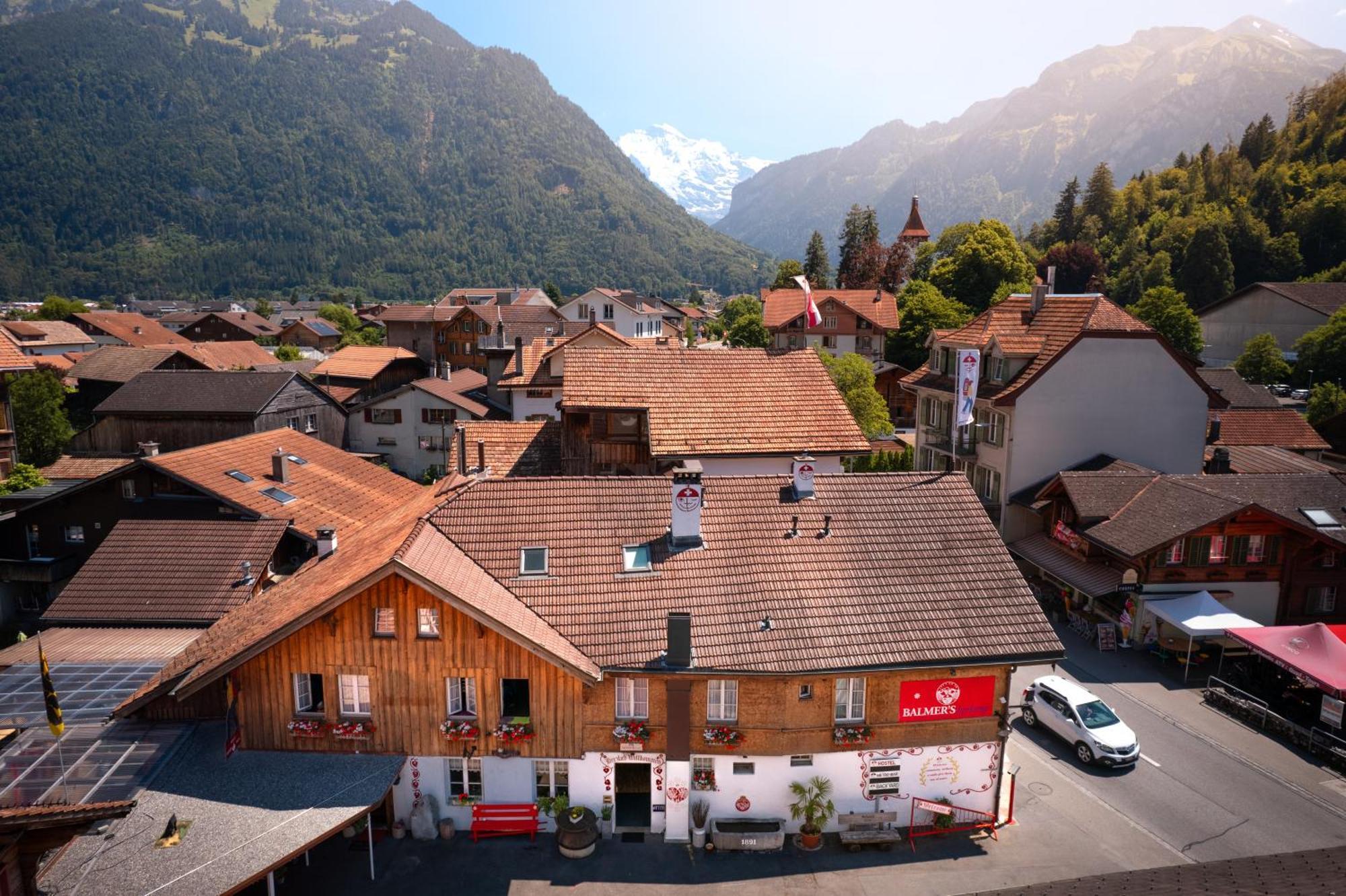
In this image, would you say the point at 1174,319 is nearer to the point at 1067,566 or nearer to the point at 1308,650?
the point at 1067,566

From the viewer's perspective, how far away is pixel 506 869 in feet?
57.9

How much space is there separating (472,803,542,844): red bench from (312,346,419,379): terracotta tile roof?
202 ft

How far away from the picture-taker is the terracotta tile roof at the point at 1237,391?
53750 mm

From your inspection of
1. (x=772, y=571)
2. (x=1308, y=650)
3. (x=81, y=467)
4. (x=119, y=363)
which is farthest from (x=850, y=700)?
(x=119, y=363)

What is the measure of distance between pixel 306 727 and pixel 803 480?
1350 cm

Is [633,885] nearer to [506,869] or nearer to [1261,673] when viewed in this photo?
[506,869]

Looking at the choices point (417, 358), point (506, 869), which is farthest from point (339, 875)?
point (417, 358)

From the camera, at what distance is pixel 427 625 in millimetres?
18031

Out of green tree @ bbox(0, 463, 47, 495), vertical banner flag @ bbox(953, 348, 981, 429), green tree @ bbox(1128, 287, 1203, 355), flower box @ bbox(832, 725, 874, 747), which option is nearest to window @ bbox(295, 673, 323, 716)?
flower box @ bbox(832, 725, 874, 747)

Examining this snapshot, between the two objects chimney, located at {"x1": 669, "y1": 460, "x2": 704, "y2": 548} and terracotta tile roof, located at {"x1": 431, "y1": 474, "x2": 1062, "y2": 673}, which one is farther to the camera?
chimney, located at {"x1": 669, "y1": 460, "x2": 704, "y2": 548}

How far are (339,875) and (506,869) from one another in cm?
355

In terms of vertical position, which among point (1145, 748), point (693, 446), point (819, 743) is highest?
point (693, 446)

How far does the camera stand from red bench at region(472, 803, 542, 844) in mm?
18625

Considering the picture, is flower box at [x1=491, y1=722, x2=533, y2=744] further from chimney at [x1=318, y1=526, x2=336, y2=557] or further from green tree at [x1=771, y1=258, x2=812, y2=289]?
green tree at [x1=771, y1=258, x2=812, y2=289]
